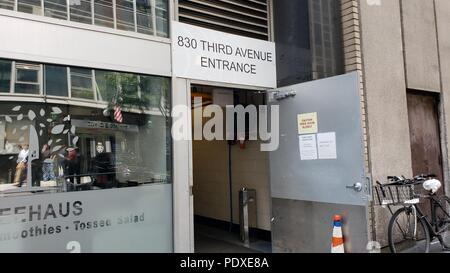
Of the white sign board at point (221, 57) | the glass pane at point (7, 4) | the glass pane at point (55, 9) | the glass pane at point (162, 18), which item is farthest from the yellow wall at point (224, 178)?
the glass pane at point (7, 4)

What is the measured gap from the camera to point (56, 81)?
3.81m

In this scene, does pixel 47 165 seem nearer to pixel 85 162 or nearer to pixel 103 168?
pixel 85 162

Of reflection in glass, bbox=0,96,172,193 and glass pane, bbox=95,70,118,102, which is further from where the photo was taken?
glass pane, bbox=95,70,118,102

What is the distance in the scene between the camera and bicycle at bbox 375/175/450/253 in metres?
5.04

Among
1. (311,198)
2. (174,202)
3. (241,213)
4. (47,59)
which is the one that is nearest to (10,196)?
(47,59)

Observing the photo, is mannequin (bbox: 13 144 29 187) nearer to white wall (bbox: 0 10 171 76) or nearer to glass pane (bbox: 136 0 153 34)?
white wall (bbox: 0 10 171 76)

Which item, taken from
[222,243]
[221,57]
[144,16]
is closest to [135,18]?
[144,16]

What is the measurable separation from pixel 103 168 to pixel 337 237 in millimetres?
2733

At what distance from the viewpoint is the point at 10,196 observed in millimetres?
3494

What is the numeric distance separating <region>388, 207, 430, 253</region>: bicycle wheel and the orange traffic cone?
899 millimetres

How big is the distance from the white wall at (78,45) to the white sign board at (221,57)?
0.21m

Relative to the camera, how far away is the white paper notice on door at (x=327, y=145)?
4672 mm

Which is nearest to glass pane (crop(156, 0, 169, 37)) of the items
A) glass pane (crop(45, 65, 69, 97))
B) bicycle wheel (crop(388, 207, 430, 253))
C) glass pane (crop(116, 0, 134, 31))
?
glass pane (crop(116, 0, 134, 31))
